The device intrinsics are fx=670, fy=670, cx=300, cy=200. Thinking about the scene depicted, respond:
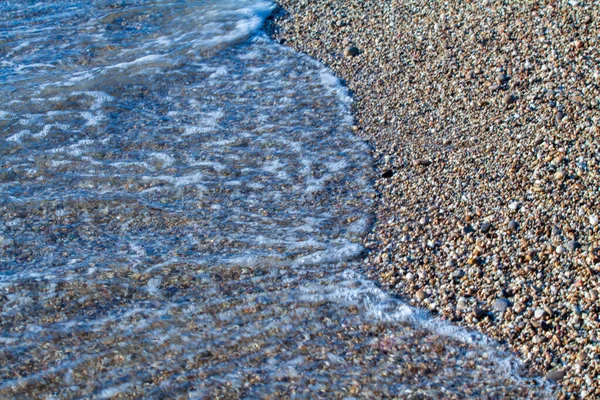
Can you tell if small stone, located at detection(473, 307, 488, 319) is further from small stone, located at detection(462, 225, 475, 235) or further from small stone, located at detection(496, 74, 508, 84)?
small stone, located at detection(496, 74, 508, 84)

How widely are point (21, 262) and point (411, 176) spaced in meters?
2.83

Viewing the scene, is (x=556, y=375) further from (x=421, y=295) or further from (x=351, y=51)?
(x=351, y=51)

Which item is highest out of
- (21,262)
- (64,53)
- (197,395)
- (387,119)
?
(64,53)

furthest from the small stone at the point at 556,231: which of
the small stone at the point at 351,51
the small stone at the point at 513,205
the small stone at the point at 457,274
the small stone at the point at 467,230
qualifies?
the small stone at the point at 351,51

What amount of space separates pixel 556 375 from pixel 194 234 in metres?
2.53

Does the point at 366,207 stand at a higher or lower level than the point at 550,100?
lower

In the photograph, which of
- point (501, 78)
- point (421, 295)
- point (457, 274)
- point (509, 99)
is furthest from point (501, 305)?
point (501, 78)

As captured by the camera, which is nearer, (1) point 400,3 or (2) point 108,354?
(2) point 108,354

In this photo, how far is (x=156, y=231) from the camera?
4.79 metres

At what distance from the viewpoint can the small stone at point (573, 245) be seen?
397 centimetres

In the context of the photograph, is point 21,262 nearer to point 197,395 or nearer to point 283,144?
point 197,395

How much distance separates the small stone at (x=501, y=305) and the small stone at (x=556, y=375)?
475 millimetres

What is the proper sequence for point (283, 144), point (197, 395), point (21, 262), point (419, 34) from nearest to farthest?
point (197, 395) < point (21, 262) < point (283, 144) < point (419, 34)

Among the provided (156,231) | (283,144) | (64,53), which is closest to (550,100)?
(283,144)
